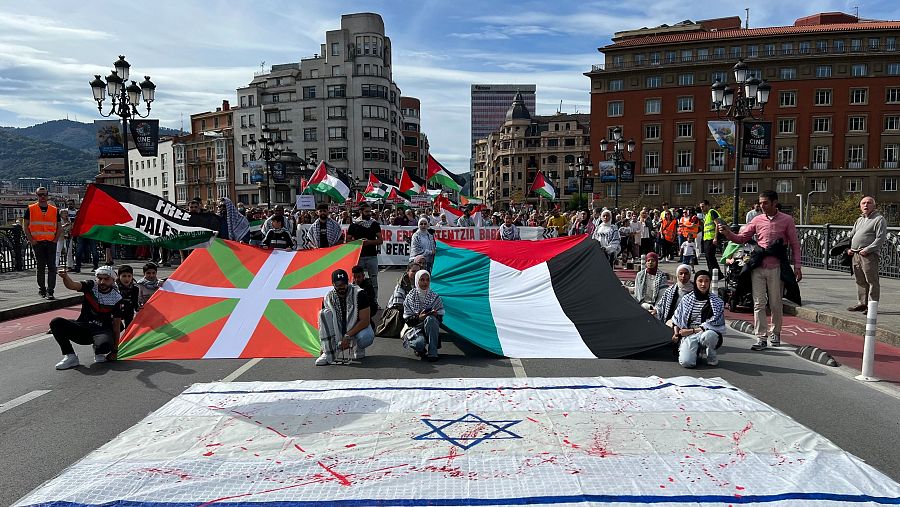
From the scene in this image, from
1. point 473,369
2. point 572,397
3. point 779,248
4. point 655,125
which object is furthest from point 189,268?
point 655,125

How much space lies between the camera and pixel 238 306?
8.61 m

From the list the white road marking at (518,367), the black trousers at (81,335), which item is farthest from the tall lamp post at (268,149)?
the white road marking at (518,367)

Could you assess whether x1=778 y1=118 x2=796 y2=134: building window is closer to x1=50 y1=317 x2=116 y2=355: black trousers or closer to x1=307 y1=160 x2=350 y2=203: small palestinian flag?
x1=307 y1=160 x2=350 y2=203: small palestinian flag

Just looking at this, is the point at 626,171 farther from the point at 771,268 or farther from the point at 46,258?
the point at 46,258

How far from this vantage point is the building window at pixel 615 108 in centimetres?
7412

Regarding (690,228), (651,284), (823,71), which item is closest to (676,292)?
(651,284)

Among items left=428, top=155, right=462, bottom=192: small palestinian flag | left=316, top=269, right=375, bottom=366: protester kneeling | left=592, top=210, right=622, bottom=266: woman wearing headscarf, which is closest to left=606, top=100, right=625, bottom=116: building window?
left=428, top=155, right=462, bottom=192: small palestinian flag

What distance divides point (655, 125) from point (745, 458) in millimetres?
74454

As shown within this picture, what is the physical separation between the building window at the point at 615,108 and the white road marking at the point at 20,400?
74.6 metres

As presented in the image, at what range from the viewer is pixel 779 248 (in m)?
8.49

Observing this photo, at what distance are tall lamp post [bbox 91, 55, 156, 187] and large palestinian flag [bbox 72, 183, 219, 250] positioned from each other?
694cm

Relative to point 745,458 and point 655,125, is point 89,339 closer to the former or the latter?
point 745,458

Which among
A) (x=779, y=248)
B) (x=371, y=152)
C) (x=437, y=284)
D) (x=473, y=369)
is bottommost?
(x=473, y=369)

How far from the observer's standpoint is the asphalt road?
4836 millimetres
